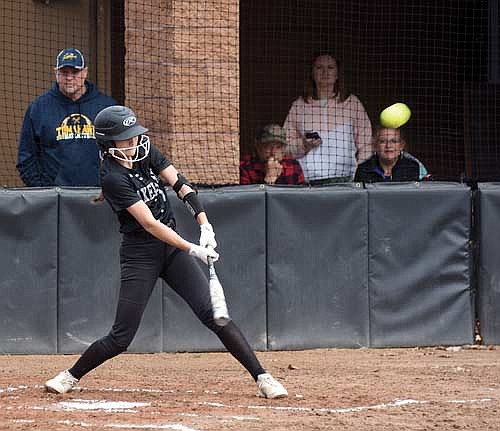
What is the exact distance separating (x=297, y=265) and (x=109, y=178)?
275cm

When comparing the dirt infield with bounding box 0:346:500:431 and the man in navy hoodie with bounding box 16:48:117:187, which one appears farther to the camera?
the man in navy hoodie with bounding box 16:48:117:187

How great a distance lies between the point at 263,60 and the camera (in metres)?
11.8

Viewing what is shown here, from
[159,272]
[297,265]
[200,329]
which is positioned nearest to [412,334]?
[297,265]

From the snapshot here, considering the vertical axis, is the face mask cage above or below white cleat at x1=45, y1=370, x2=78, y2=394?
above

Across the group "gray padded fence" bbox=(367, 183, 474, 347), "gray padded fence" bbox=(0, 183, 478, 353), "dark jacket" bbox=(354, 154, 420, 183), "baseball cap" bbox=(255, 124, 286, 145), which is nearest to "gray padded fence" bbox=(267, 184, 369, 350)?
"gray padded fence" bbox=(0, 183, 478, 353)

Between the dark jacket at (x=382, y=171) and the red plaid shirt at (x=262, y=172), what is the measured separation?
48cm

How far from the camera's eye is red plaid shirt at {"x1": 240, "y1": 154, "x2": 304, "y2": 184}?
29.4 feet

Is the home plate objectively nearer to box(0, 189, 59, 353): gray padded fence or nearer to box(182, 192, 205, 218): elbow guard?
box(182, 192, 205, 218): elbow guard

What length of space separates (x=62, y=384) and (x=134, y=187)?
1.24 meters

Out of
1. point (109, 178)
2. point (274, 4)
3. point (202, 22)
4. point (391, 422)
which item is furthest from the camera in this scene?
point (274, 4)

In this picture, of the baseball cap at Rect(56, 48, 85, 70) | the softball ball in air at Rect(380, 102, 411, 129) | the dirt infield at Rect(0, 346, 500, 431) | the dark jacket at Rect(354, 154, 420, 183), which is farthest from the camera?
the softball ball in air at Rect(380, 102, 411, 129)

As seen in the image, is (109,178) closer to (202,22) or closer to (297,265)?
(297,265)

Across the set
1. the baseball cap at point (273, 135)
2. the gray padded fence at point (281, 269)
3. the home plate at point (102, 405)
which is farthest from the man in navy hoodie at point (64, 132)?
the home plate at point (102, 405)

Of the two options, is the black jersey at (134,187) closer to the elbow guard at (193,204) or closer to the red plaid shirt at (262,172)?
the elbow guard at (193,204)
